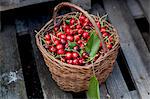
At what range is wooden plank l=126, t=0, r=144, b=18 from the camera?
1.93 meters

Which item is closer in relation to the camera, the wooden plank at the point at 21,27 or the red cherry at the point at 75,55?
the red cherry at the point at 75,55

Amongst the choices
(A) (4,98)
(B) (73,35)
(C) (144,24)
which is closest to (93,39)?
(B) (73,35)

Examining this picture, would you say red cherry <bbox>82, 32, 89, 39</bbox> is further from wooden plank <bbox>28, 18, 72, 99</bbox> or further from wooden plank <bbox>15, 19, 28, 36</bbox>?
wooden plank <bbox>15, 19, 28, 36</bbox>

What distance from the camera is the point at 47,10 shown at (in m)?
1.98

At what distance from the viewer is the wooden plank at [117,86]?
162cm

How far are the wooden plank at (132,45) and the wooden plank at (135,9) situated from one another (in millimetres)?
34

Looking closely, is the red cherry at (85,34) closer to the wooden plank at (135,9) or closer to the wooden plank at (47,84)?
the wooden plank at (47,84)

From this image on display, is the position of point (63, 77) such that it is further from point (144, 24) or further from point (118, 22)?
point (144, 24)

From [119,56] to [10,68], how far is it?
549mm

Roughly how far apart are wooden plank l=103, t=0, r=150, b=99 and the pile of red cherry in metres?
0.20

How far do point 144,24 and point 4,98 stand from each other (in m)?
0.89

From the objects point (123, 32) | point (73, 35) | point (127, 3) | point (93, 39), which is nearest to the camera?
point (93, 39)

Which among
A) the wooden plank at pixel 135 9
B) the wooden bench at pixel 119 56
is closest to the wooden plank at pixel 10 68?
the wooden bench at pixel 119 56

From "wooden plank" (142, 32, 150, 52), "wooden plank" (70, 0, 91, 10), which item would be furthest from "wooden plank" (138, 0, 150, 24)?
"wooden plank" (70, 0, 91, 10)
